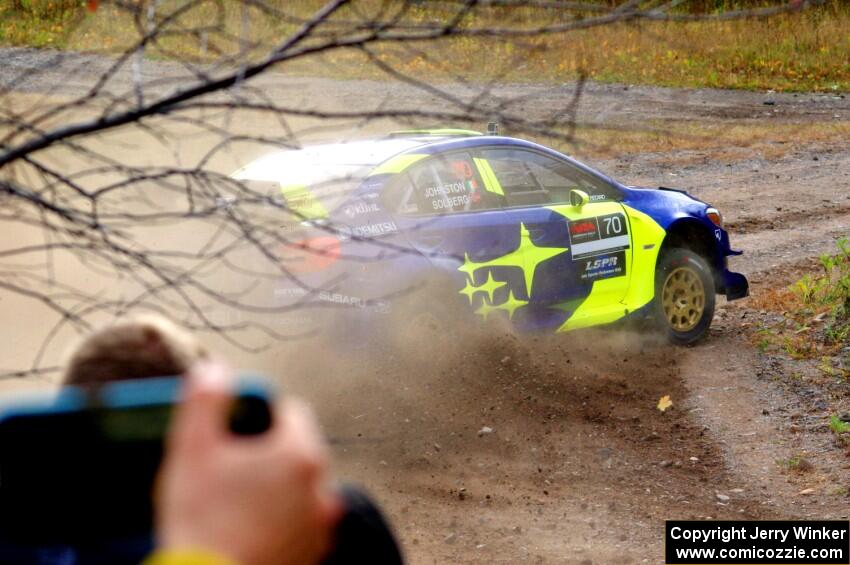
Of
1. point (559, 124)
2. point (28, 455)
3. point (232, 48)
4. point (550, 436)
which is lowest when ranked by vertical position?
point (550, 436)

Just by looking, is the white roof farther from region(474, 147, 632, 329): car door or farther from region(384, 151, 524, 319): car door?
region(474, 147, 632, 329): car door

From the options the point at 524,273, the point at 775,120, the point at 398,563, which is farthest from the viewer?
the point at 775,120

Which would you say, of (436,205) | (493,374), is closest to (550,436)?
(493,374)

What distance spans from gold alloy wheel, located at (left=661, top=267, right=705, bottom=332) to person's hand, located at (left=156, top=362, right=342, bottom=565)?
8.83m

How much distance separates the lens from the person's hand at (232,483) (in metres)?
1.05

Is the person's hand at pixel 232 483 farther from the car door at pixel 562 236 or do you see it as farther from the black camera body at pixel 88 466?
the car door at pixel 562 236

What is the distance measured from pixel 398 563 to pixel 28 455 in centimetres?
77

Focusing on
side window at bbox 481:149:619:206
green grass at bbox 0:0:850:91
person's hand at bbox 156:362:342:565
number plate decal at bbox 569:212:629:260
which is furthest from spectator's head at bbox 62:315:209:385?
number plate decal at bbox 569:212:629:260

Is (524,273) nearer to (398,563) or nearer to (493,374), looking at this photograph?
(493,374)

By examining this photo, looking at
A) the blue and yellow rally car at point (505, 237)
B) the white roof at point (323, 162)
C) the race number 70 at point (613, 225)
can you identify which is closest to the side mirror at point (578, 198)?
the blue and yellow rally car at point (505, 237)

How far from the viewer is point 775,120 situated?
72.4 ft

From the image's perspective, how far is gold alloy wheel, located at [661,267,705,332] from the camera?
9.67 m

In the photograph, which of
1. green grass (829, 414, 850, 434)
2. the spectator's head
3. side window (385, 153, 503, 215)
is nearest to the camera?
the spectator's head

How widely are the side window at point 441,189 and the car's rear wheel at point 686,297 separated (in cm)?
209
